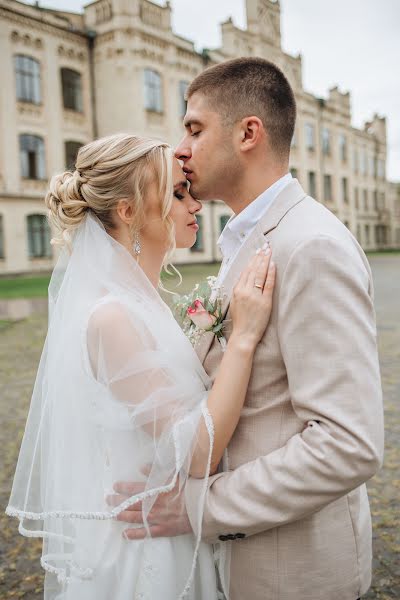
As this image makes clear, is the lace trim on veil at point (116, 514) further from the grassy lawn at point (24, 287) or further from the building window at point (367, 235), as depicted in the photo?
the building window at point (367, 235)

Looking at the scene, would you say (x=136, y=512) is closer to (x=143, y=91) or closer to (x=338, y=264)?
(x=338, y=264)

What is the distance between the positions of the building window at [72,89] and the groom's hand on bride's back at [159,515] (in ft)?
89.1

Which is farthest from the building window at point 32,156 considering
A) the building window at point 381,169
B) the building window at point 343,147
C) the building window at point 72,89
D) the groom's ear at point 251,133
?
the building window at point 381,169

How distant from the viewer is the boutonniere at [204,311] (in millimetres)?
1927

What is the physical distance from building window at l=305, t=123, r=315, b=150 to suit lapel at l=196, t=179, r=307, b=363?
39822mm

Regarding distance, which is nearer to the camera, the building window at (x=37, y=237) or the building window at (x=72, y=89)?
the building window at (x=37, y=237)

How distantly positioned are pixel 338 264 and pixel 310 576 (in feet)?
3.48

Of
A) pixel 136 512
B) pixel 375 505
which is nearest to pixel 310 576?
A: pixel 136 512

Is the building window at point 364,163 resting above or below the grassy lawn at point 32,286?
above

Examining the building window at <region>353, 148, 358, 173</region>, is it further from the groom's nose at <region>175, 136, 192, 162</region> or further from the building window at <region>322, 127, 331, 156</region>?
the groom's nose at <region>175, 136, 192, 162</region>

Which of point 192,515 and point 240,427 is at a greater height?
point 240,427

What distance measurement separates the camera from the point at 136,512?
6.44 feet

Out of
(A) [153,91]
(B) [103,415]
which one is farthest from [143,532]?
(A) [153,91]

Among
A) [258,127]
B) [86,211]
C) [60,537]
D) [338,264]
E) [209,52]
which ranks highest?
[209,52]
